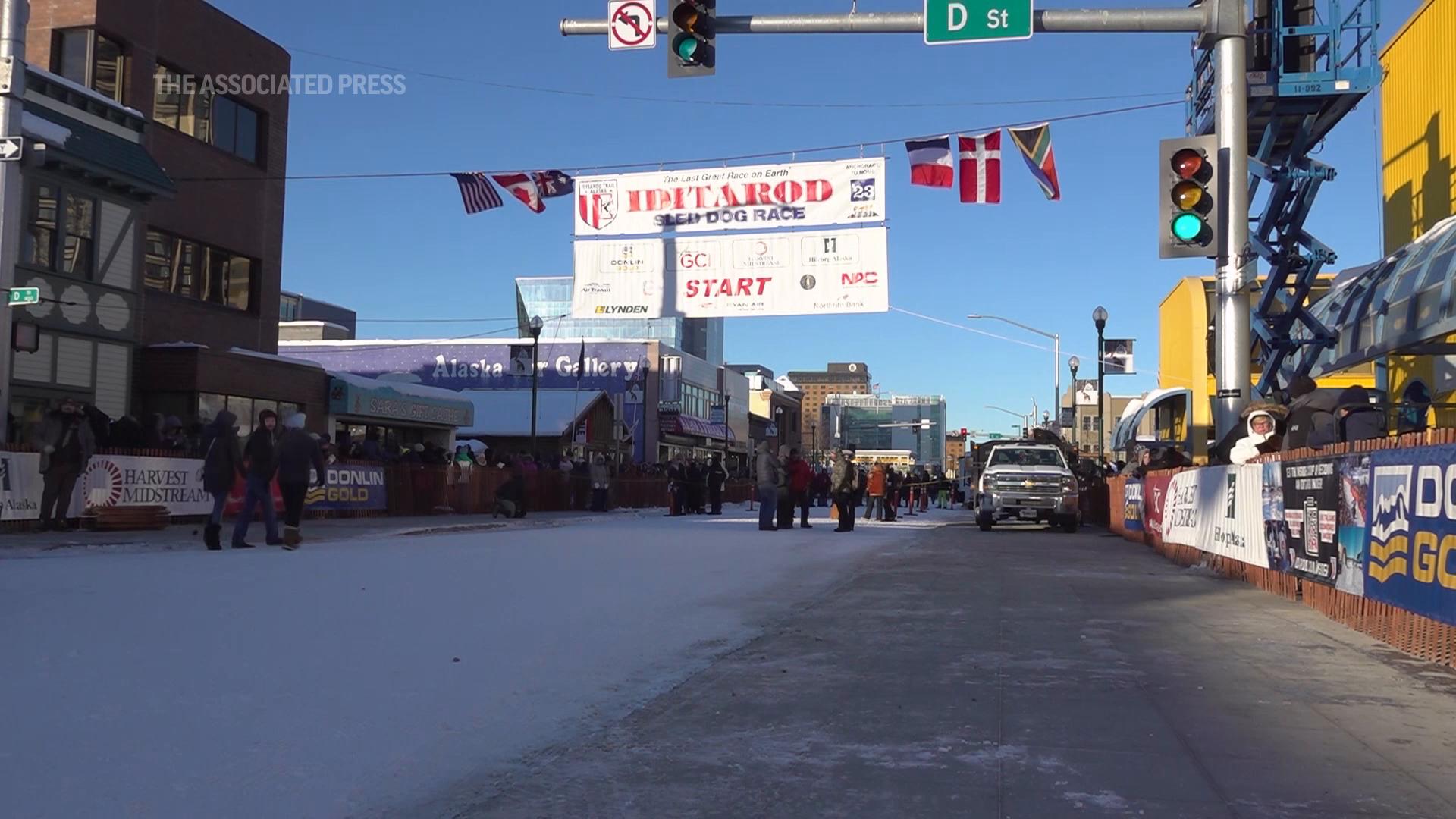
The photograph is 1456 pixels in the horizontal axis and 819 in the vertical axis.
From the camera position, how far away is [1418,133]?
981 inches

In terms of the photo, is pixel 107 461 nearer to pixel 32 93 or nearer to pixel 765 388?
pixel 32 93

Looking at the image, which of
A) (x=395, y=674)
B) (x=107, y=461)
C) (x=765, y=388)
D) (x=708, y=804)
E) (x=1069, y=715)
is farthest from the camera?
(x=765, y=388)

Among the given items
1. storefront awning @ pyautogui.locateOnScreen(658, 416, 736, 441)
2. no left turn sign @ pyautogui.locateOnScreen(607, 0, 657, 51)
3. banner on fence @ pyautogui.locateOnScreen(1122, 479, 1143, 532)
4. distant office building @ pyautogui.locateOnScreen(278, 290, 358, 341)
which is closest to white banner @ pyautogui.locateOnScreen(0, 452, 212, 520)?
no left turn sign @ pyautogui.locateOnScreen(607, 0, 657, 51)

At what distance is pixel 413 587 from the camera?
36.6ft

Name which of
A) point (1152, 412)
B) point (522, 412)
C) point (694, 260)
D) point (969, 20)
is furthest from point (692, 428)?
point (969, 20)

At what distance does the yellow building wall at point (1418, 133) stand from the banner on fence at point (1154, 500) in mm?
6224

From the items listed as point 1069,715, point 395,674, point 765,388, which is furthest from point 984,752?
point 765,388

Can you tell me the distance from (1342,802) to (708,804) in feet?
7.85

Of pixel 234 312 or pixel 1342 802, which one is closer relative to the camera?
pixel 1342 802

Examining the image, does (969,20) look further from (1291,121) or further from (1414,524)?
(1291,121)

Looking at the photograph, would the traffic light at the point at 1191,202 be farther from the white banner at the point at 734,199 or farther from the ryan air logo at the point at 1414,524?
the white banner at the point at 734,199

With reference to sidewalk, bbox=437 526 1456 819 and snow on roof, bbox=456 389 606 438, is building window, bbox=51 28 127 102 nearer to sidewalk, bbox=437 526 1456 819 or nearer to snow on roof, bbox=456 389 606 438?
sidewalk, bbox=437 526 1456 819

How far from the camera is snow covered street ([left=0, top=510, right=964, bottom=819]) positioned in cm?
465

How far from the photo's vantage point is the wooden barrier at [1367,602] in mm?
7734
